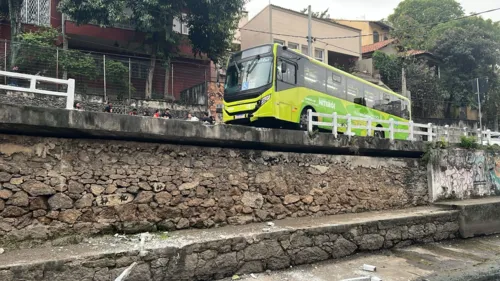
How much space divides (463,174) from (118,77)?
13.0 metres

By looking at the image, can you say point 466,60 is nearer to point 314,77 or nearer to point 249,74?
point 314,77

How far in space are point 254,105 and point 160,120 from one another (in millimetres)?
3901

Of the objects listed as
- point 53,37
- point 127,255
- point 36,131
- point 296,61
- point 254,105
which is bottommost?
point 127,255

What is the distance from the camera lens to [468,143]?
1271cm

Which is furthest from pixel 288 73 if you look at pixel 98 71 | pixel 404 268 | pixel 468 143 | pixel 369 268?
pixel 98 71

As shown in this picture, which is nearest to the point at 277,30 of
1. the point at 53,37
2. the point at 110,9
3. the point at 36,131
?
the point at 110,9

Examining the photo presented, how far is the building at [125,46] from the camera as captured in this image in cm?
1620

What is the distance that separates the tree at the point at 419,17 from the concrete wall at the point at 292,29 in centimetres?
725

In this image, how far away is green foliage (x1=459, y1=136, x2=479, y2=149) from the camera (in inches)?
500

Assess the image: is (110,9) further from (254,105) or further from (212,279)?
(212,279)

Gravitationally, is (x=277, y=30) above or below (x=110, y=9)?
above

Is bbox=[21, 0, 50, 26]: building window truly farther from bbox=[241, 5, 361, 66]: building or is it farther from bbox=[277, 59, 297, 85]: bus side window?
bbox=[277, 59, 297, 85]: bus side window

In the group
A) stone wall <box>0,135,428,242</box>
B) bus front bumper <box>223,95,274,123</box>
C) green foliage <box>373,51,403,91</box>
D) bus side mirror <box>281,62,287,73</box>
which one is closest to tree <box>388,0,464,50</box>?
green foliage <box>373,51,403,91</box>

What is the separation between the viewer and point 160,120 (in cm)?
674
